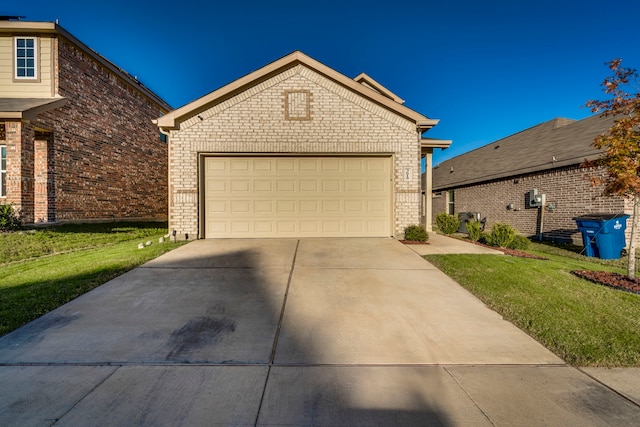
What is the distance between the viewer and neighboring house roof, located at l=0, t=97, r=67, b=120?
908 centimetres

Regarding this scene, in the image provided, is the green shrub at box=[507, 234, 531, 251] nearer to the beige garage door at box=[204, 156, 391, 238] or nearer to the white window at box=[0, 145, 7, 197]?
the beige garage door at box=[204, 156, 391, 238]

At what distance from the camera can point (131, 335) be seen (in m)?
3.24

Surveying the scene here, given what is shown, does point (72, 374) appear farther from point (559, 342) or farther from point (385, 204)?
point (385, 204)

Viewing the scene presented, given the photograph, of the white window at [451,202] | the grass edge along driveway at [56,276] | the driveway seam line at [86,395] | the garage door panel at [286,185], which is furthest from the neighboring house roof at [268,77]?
the white window at [451,202]

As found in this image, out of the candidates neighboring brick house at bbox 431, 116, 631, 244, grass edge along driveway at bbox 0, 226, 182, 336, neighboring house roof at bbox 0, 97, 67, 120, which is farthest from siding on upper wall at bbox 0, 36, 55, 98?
neighboring brick house at bbox 431, 116, 631, 244

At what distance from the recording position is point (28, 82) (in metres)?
11.1

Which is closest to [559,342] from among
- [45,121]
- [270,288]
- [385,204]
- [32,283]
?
[270,288]

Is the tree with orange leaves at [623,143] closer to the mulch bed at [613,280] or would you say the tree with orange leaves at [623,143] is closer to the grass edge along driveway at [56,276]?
the mulch bed at [613,280]

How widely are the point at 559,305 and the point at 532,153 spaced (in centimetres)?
1335

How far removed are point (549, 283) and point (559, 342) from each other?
237 centimetres

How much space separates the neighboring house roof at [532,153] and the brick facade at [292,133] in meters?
6.50

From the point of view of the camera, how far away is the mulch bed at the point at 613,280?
4891mm

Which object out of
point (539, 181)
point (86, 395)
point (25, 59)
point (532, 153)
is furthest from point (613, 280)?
point (25, 59)

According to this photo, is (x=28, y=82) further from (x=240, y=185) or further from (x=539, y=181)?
(x=539, y=181)
